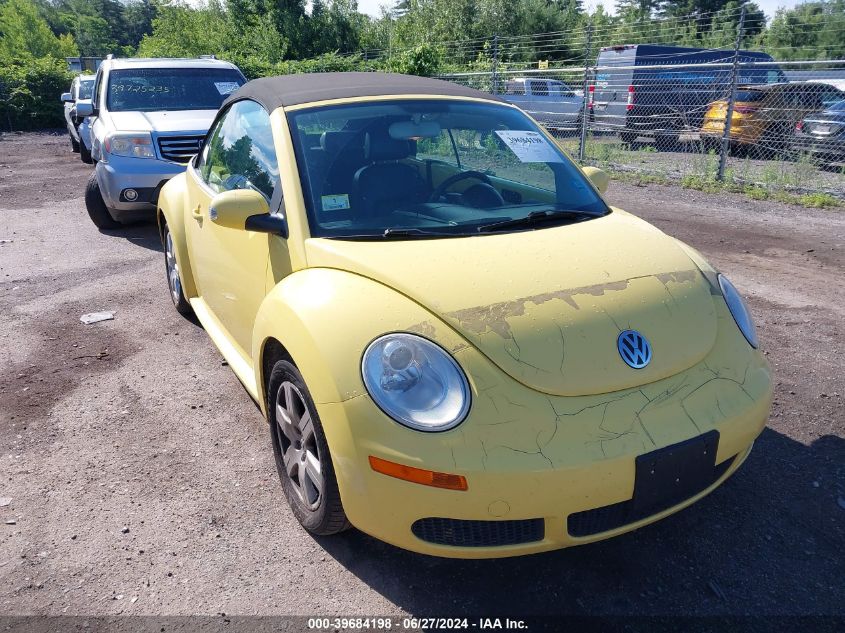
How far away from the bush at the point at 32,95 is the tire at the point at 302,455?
25.5m

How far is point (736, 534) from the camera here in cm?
273

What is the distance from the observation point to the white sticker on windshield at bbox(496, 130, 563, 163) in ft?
11.8

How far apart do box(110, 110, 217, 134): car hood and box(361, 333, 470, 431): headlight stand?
6311 mm

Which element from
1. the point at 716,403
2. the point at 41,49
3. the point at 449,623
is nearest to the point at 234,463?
the point at 449,623

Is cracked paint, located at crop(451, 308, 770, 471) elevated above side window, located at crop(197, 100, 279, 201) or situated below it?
below

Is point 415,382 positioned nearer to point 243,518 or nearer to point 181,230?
point 243,518

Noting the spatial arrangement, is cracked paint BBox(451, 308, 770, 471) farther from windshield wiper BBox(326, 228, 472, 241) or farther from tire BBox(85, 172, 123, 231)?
tire BBox(85, 172, 123, 231)

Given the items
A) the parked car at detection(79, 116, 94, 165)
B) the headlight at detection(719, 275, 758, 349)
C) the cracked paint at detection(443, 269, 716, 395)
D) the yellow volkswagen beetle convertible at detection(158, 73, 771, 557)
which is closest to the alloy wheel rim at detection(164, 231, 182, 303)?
the yellow volkswagen beetle convertible at detection(158, 73, 771, 557)

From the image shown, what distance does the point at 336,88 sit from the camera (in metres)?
3.49

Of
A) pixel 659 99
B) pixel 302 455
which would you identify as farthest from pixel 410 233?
pixel 659 99

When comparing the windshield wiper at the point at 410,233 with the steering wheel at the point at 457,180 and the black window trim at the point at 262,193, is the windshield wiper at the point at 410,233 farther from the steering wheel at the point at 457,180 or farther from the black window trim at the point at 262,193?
the black window trim at the point at 262,193

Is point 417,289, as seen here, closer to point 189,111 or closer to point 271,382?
point 271,382

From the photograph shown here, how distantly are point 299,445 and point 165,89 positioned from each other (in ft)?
24.6

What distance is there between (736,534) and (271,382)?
2005mm
